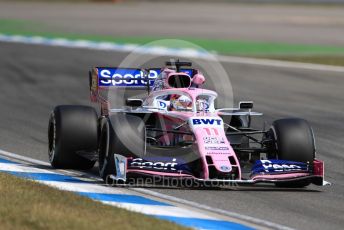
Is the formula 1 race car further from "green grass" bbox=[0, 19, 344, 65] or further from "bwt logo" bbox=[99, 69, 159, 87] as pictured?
"green grass" bbox=[0, 19, 344, 65]

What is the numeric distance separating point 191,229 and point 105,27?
29.2m

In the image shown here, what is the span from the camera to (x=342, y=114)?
18469mm

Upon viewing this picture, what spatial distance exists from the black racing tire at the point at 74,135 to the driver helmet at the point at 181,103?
91cm

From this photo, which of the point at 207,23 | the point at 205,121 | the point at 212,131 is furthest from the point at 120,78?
the point at 207,23

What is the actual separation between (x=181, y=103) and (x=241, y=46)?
64.7 ft

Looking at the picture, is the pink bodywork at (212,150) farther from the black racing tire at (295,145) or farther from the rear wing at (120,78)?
the rear wing at (120,78)

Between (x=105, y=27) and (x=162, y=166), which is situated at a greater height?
(x=105, y=27)

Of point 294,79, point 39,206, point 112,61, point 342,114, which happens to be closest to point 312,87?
point 294,79

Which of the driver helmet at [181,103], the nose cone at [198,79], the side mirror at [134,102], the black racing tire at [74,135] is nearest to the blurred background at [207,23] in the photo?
the nose cone at [198,79]

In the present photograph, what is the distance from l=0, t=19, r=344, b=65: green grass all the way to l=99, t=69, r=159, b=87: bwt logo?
13.6 m

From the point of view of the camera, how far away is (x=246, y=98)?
20.5 metres

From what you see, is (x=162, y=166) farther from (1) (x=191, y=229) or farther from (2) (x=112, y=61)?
(2) (x=112, y=61)

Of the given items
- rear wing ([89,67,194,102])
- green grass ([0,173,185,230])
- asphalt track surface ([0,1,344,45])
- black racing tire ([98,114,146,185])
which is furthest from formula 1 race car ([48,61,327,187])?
asphalt track surface ([0,1,344,45])

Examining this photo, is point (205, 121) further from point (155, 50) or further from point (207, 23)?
point (207, 23)
